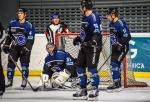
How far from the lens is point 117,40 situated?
27.0 ft

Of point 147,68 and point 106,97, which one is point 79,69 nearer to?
point 106,97

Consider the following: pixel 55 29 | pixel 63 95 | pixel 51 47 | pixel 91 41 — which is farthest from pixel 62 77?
pixel 55 29

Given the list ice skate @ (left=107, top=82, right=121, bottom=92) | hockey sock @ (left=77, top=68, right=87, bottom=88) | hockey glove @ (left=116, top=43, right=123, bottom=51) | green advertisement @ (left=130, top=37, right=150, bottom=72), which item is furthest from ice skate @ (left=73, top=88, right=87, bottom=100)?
green advertisement @ (left=130, top=37, right=150, bottom=72)

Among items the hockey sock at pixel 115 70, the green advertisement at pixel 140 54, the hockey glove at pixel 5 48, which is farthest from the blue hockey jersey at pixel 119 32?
the green advertisement at pixel 140 54

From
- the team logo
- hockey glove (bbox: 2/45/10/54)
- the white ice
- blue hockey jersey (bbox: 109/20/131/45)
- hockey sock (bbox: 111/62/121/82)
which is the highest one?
blue hockey jersey (bbox: 109/20/131/45)

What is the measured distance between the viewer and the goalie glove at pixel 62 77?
27.2 feet

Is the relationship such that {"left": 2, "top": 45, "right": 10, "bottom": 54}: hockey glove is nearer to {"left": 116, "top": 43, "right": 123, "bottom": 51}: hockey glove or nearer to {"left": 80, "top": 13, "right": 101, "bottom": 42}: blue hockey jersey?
{"left": 80, "top": 13, "right": 101, "bottom": 42}: blue hockey jersey

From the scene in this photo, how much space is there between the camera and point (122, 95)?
25.0ft

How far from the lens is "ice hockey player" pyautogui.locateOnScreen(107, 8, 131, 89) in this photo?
811cm

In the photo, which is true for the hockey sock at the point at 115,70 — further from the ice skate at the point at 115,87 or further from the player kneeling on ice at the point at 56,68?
the player kneeling on ice at the point at 56,68

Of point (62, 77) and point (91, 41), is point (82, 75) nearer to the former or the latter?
point (91, 41)

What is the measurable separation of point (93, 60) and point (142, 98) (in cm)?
106

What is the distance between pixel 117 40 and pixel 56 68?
1.17 meters

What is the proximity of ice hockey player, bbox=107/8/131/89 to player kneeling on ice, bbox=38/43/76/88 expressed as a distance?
75 cm
